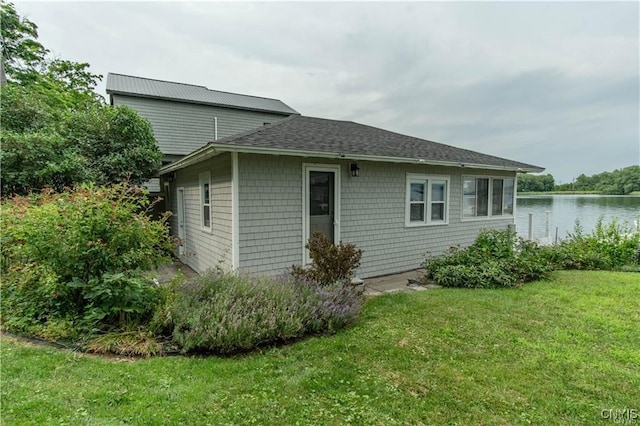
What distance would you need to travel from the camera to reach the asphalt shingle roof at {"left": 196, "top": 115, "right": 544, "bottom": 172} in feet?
18.7

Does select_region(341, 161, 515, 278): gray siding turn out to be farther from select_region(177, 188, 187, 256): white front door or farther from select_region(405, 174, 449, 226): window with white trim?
select_region(177, 188, 187, 256): white front door

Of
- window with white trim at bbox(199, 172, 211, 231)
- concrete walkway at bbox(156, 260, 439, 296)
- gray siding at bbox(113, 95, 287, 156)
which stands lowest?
concrete walkway at bbox(156, 260, 439, 296)

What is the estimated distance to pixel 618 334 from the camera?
3.95 meters

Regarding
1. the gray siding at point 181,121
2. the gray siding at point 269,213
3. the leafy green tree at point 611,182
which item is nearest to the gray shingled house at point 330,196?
the gray siding at point 269,213

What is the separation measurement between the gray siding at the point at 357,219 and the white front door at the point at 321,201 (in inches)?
5.3

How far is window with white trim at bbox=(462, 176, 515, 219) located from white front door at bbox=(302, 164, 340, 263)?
429 cm

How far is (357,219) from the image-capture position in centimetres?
689

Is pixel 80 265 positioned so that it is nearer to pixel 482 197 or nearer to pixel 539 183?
pixel 482 197

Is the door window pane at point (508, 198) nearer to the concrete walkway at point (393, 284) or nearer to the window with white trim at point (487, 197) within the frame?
the window with white trim at point (487, 197)

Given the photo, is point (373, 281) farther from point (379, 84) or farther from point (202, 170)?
point (379, 84)

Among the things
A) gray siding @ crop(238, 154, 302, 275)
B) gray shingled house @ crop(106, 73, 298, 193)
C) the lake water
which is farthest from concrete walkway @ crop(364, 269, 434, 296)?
gray shingled house @ crop(106, 73, 298, 193)

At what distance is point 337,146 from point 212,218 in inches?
118

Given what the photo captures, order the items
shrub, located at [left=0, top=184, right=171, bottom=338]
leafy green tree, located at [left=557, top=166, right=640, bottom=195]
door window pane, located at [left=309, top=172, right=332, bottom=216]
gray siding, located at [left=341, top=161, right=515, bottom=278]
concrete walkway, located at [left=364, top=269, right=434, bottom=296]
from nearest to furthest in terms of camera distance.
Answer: shrub, located at [left=0, top=184, right=171, bottom=338] → concrete walkway, located at [left=364, top=269, right=434, bottom=296] → door window pane, located at [left=309, top=172, right=332, bottom=216] → gray siding, located at [left=341, top=161, right=515, bottom=278] → leafy green tree, located at [left=557, top=166, right=640, bottom=195]

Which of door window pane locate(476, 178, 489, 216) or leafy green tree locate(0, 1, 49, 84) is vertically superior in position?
leafy green tree locate(0, 1, 49, 84)
